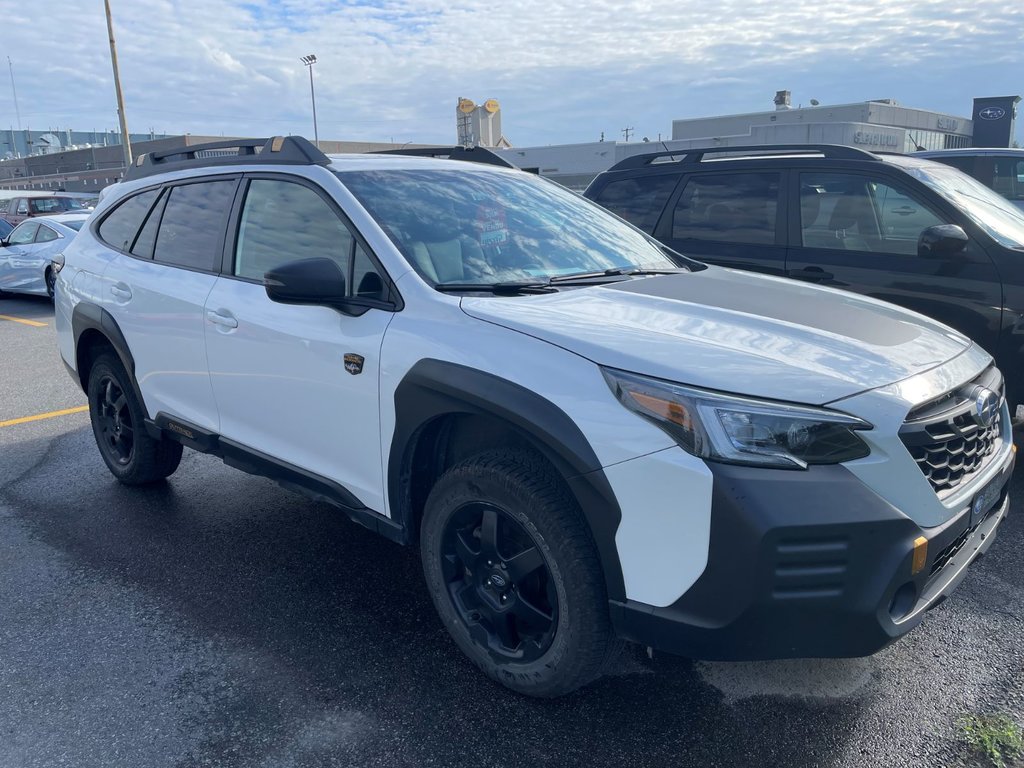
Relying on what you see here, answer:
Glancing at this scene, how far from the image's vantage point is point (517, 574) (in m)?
2.70

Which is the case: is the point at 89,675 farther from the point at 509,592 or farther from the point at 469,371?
the point at 469,371

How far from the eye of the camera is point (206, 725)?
272 cm

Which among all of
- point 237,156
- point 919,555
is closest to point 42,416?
point 237,156

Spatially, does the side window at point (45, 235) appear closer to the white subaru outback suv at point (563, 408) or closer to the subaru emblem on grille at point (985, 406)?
the white subaru outback suv at point (563, 408)

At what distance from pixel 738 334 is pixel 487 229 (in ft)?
4.08

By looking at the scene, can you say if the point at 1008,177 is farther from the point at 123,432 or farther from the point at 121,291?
the point at 123,432

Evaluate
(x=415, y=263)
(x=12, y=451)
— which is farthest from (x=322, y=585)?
(x=12, y=451)

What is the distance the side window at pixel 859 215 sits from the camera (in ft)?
16.7

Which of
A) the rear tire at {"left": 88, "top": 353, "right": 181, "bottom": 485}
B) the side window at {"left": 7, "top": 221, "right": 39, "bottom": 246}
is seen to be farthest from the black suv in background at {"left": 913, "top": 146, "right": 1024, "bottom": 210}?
the side window at {"left": 7, "top": 221, "right": 39, "bottom": 246}

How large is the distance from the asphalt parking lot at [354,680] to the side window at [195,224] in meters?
1.43

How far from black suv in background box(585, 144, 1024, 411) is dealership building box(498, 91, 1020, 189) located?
1778cm

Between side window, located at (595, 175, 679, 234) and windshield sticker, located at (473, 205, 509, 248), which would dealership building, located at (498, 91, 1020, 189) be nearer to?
side window, located at (595, 175, 679, 234)

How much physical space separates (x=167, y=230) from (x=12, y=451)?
8.15 feet

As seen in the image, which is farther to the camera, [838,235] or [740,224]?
[740,224]
